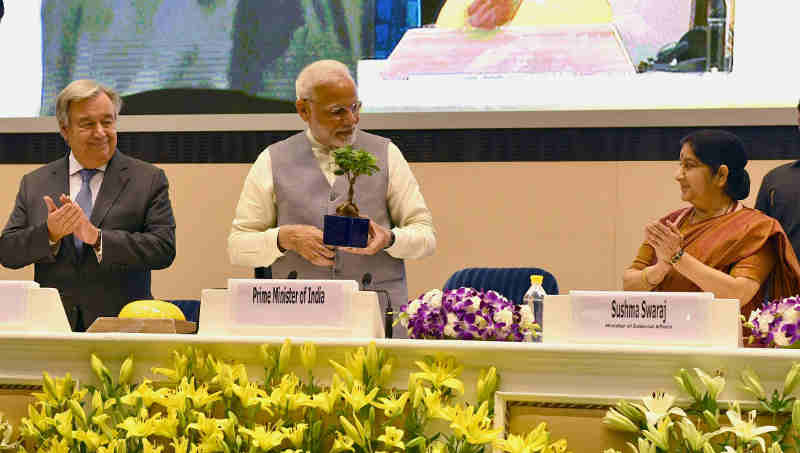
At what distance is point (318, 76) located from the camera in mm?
2814

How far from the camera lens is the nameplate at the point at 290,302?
1627mm

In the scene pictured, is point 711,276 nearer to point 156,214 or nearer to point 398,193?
point 398,193

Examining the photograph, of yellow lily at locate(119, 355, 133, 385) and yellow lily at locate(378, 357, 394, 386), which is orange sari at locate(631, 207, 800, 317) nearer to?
yellow lily at locate(378, 357, 394, 386)

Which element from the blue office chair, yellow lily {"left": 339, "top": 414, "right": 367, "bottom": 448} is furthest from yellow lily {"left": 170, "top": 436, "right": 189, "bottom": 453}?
the blue office chair

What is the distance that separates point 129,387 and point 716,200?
1.64 meters

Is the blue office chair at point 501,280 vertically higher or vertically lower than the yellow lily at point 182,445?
lower

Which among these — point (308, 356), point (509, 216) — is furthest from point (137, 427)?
point (509, 216)

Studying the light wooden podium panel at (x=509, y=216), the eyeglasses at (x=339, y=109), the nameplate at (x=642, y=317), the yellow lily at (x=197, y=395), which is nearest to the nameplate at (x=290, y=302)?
the yellow lily at (x=197, y=395)

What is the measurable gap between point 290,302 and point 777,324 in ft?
2.61

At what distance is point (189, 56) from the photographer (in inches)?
170

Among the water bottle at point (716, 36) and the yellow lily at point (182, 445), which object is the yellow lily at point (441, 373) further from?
the water bottle at point (716, 36)

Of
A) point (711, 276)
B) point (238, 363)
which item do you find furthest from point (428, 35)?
point (238, 363)

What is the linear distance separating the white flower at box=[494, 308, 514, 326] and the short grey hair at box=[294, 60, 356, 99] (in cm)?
126

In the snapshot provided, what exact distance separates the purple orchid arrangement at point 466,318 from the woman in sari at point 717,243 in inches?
31.2
